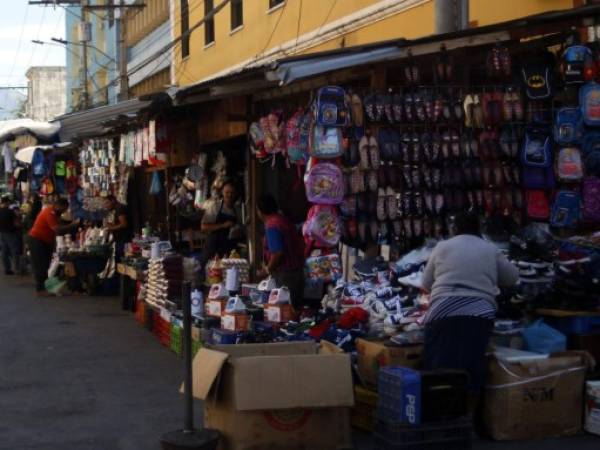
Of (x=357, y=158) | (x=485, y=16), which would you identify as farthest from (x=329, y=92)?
(x=485, y=16)

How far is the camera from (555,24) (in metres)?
9.27

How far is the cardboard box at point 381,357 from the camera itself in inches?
308

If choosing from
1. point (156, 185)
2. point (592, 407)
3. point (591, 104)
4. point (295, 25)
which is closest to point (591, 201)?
point (591, 104)

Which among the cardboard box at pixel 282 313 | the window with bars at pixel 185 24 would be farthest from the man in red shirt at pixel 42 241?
the window with bars at pixel 185 24

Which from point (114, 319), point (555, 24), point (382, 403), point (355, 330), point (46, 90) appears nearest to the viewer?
point (382, 403)

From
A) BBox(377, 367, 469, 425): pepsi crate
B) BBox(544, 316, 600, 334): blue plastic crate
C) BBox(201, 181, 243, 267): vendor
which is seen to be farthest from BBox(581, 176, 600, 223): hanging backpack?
BBox(201, 181, 243, 267): vendor

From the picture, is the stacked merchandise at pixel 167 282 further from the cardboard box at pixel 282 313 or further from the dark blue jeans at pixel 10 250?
the dark blue jeans at pixel 10 250

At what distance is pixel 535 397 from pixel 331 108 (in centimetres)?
315

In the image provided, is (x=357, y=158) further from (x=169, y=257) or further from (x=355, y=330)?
(x=169, y=257)

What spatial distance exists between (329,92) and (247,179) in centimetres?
523

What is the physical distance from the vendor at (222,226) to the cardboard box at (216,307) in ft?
9.79

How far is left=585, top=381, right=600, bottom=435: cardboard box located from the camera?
790 centimetres

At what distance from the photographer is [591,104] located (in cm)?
952

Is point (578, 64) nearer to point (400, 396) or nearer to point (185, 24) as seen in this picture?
point (400, 396)
